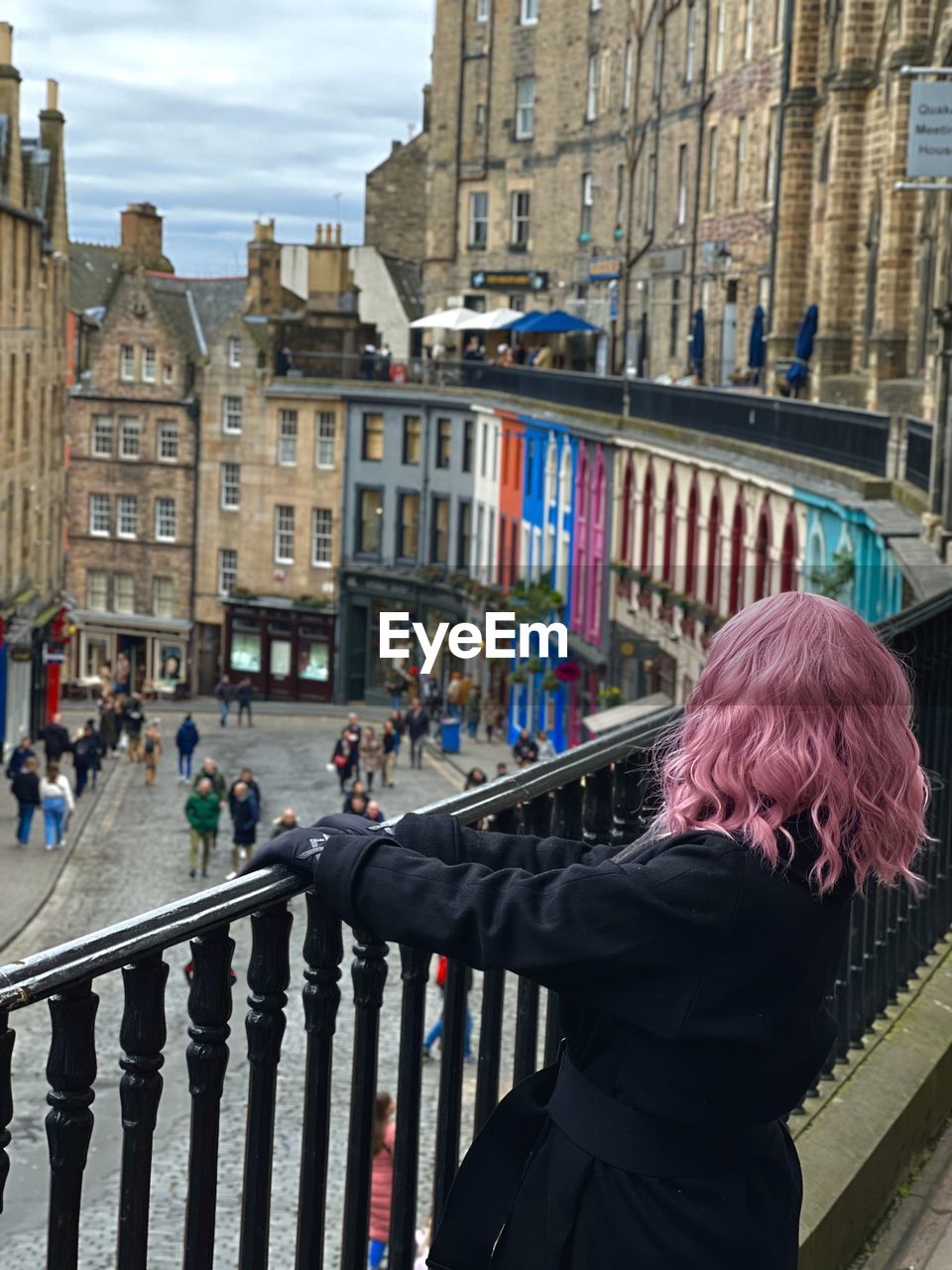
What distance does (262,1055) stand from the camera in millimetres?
3104

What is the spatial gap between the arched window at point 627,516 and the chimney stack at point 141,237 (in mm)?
46352

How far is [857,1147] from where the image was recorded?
4.79 m

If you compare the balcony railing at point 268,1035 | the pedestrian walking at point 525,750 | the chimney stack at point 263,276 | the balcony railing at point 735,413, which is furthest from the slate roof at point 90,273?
the balcony railing at point 268,1035

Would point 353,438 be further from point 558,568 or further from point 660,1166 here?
point 660,1166

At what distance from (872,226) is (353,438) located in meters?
33.9

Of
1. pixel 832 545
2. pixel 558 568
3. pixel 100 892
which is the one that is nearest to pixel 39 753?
pixel 558 568

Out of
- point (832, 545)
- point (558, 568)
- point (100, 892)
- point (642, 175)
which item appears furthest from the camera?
point (642, 175)

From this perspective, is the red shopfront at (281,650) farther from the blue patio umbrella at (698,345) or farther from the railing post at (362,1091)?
the railing post at (362,1091)

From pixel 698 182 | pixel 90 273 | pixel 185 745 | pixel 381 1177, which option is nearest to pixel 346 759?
pixel 185 745

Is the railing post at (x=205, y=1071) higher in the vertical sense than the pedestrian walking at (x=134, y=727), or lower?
higher

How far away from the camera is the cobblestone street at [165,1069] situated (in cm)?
1461

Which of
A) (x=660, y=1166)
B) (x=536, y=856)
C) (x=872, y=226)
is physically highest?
(x=872, y=226)

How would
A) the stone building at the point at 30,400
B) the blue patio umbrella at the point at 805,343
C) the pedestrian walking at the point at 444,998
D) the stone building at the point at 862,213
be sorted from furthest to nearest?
the stone building at the point at 30,400, the blue patio umbrella at the point at 805,343, the stone building at the point at 862,213, the pedestrian walking at the point at 444,998

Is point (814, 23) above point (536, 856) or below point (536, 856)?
above
